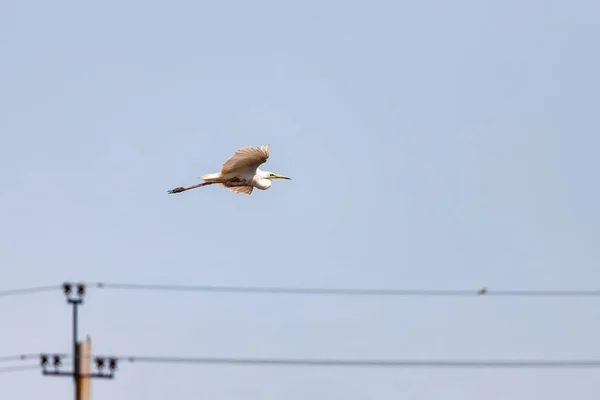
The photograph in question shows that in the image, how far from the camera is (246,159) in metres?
46.8

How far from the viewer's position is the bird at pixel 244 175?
46.3m

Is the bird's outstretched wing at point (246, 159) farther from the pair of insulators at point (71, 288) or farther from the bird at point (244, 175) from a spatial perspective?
the pair of insulators at point (71, 288)

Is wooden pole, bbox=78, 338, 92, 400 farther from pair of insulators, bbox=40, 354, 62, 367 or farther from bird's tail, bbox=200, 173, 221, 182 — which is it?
bird's tail, bbox=200, 173, 221, 182

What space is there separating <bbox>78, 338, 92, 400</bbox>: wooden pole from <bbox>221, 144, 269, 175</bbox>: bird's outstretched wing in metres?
15.9

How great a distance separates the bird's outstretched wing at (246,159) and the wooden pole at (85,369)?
15870mm

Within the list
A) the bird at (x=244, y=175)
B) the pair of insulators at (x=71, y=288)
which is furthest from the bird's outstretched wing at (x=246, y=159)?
the pair of insulators at (x=71, y=288)

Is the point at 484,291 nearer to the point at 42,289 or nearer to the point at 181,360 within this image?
the point at 181,360

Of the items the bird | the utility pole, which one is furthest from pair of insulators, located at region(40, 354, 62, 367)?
the bird

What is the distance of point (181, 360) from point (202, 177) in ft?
67.2

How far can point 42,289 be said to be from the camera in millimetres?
29812

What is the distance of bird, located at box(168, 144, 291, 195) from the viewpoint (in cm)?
4631

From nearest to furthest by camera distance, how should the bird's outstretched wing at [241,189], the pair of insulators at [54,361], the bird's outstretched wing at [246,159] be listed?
the pair of insulators at [54,361]
the bird's outstretched wing at [246,159]
the bird's outstretched wing at [241,189]

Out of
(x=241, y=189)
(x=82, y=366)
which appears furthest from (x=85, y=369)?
(x=241, y=189)

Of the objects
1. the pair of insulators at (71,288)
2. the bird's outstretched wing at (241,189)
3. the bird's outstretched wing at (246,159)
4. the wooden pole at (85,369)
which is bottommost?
the wooden pole at (85,369)
